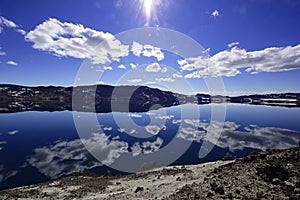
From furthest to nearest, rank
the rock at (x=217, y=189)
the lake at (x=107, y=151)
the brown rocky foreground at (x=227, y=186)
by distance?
the lake at (x=107, y=151)
the rock at (x=217, y=189)
the brown rocky foreground at (x=227, y=186)

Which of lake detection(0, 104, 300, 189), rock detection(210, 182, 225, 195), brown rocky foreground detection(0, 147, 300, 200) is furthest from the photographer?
lake detection(0, 104, 300, 189)

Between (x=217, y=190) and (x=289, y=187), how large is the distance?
3.86 m

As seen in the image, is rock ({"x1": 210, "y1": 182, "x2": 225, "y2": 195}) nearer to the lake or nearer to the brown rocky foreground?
the brown rocky foreground

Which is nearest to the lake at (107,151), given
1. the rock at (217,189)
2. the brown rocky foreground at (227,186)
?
the brown rocky foreground at (227,186)

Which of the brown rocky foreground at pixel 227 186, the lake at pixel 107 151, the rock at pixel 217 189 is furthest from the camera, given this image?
the lake at pixel 107 151

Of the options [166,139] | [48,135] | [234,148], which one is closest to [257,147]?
[234,148]

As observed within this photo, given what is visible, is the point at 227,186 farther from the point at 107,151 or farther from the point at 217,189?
the point at 107,151

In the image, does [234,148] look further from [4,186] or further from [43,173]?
[4,186]

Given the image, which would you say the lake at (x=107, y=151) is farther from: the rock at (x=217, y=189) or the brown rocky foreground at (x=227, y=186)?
the rock at (x=217, y=189)

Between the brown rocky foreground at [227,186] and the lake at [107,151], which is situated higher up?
the brown rocky foreground at [227,186]

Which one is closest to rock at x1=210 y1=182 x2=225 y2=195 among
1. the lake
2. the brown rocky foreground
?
the brown rocky foreground

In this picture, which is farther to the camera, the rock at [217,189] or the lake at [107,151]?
the lake at [107,151]

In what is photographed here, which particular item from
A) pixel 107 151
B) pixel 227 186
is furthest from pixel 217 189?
pixel 107 151

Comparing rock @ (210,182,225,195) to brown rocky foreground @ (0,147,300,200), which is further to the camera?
rock @ (210,182,225,195)
